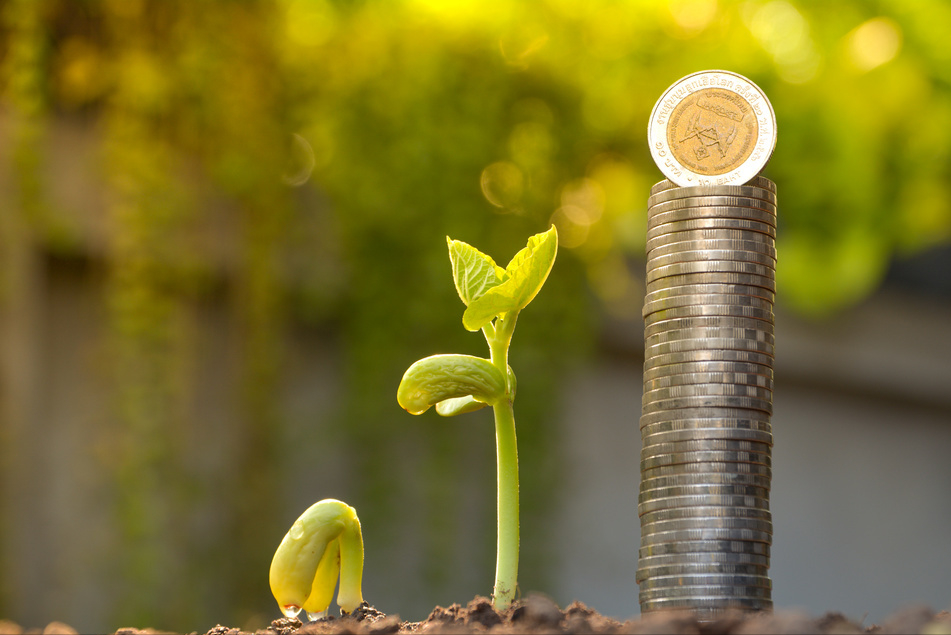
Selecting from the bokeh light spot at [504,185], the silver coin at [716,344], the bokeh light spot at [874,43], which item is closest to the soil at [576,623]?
the silver coin at [716,344]

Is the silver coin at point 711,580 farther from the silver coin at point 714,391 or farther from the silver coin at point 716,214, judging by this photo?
the silver coin at point 716,214

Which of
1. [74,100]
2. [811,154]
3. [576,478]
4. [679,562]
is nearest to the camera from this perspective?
[679,562]

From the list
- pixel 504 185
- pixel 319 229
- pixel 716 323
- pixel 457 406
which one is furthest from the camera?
pixel 319 229

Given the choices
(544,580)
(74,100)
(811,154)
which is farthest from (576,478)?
(74,100)

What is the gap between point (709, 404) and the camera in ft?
2.97

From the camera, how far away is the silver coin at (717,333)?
915mm

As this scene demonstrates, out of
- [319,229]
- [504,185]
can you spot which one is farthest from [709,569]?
[319,229]

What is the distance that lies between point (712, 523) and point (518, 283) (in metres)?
0.28

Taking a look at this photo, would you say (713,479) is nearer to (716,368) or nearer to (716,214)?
(716,368)

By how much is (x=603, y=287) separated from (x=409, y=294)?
31.8 inches

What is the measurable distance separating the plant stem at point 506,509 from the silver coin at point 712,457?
14 centimetres

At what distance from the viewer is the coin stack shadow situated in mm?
885

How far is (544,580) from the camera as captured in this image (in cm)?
349

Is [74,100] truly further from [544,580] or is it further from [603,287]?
[544,580]
